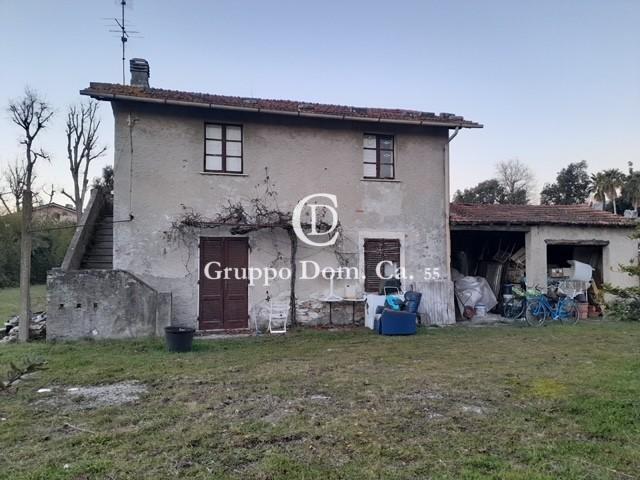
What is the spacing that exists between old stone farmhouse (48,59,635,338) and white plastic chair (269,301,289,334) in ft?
0.60

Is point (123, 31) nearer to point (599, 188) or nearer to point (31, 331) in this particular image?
point (31, 331)

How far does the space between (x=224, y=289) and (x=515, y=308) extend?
8397 millimetres

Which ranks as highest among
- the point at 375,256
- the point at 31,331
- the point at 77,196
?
the point at 77,196

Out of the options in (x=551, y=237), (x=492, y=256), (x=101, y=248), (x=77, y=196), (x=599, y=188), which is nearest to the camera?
(x=101, y=248)

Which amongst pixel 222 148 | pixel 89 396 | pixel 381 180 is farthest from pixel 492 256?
pixel 89 396

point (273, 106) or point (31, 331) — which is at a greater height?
point (273, 106)

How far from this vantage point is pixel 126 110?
33.7ft

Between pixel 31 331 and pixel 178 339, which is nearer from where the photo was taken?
pixel 178 339

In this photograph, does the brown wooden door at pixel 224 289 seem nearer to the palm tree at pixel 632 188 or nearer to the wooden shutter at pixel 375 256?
the wooden shutter at pixel 375 256

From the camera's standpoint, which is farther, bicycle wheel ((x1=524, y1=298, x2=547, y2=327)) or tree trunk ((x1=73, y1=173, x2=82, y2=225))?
tree trunk ((x1=73, y1=173, x2=82, y2=225))

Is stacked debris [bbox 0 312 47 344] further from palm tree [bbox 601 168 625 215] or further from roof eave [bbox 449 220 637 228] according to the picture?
palm tree [bbox 601 168 625 215]

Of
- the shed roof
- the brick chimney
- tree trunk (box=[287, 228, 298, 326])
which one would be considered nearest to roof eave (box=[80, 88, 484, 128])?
the brick chimney

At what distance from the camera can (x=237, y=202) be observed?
35.8 feet

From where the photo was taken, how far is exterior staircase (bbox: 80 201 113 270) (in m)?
10.9
